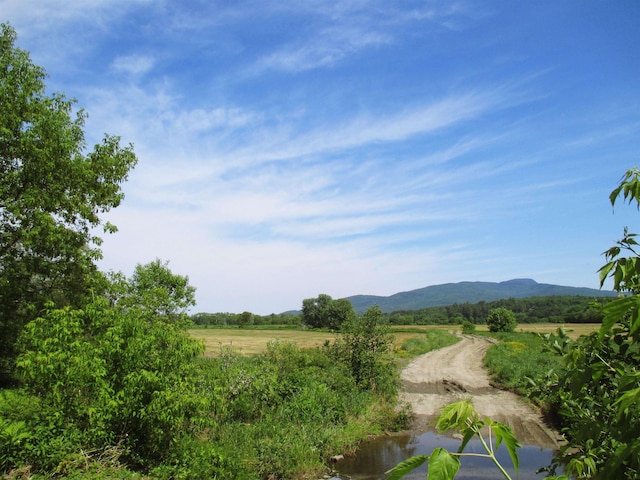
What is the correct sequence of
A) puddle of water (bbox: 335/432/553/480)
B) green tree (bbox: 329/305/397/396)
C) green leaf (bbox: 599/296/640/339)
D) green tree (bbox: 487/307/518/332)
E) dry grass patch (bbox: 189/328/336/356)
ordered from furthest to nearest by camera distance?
green tree (bbox: 487/307/518/332) < dry grass patch (bbox: 189/328/336/356) < green tree (bbox: 329/305/397/396) < puddle of water (bbox: 335/432/553/480) < green leaf (bbox: 599/296/640/339)

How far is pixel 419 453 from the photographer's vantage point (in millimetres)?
13352

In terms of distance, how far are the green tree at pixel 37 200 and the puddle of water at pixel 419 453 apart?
36.7 ft

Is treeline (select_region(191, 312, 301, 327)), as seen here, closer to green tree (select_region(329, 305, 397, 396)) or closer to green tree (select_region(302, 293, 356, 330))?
green tree (select_region(302, 293, 356, 330))

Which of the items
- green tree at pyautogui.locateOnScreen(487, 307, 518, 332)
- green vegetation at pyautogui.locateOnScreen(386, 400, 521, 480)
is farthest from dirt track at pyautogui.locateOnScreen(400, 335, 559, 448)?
green tree at pyautogui.locateOnScreen(487, 307, 518, 332)

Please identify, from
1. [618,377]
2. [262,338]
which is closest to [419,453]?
[618,377]

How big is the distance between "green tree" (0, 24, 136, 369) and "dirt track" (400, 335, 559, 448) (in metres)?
13.8

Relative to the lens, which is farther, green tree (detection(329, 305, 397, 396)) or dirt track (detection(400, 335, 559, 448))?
green tree (detection(329, 305, 397, 396))

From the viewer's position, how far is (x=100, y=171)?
16.4 meters

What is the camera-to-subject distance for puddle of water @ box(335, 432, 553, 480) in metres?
11.4

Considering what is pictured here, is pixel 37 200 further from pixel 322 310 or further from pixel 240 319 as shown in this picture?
pixel 240 319

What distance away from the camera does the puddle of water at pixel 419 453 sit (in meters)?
11.4

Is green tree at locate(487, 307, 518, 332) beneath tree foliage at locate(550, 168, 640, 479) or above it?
beneath

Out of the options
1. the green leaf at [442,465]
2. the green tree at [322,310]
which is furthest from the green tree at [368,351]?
the green tree at [322,310]

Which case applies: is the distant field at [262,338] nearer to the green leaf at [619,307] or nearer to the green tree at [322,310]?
the green tree at [322,310]
